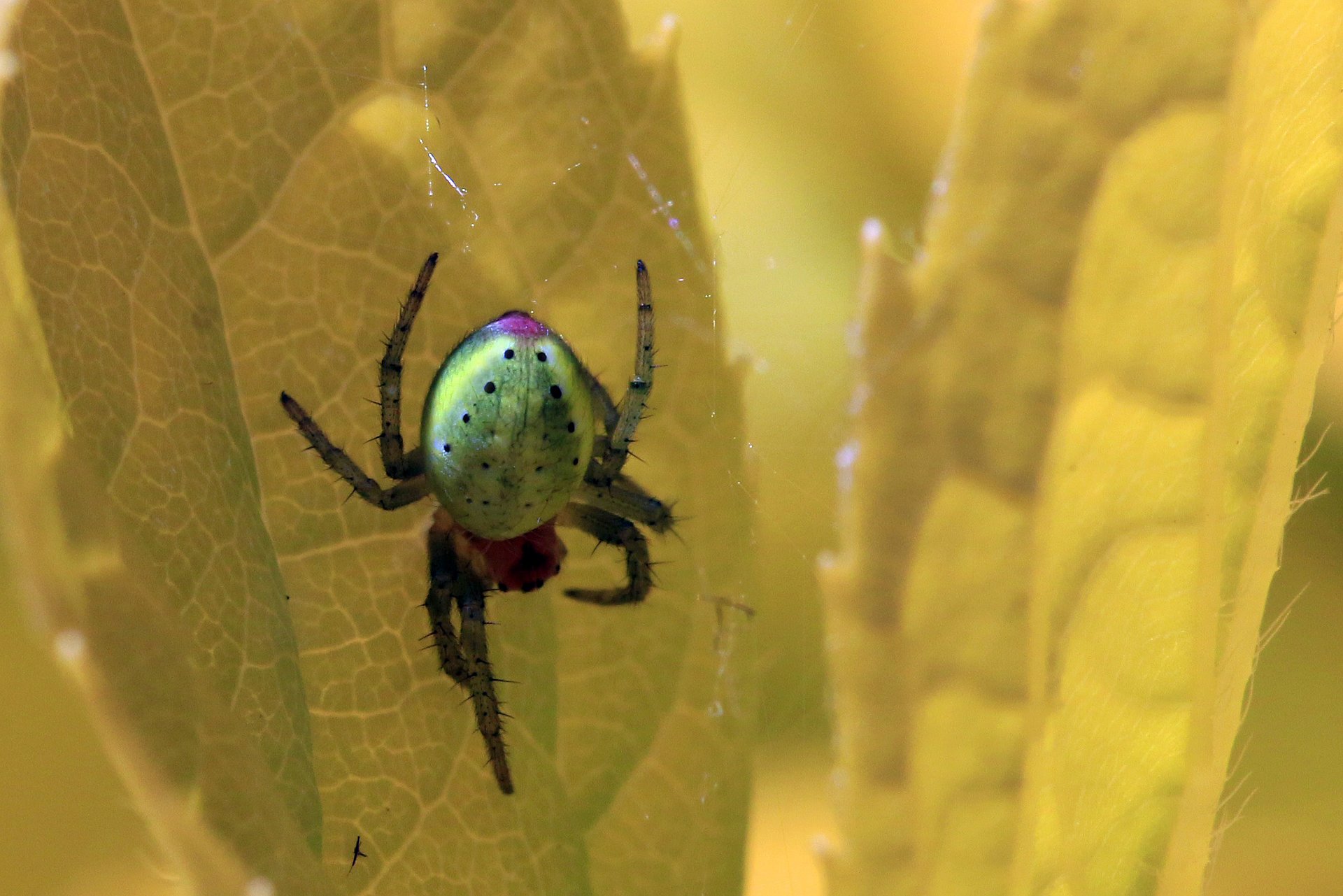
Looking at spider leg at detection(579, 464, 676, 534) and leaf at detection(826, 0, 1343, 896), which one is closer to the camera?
leaf at detection(826, 0, 1343, 896)

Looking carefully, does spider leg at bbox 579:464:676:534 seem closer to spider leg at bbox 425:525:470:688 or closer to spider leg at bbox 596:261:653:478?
spider leg at bbox 596:261:653:478

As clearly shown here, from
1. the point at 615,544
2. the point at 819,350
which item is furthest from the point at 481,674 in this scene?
the point at 819,350

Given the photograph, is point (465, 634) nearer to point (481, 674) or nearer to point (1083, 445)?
point (481, 674)

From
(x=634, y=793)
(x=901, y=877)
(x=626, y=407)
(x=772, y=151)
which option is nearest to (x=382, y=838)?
(x=634, y=793)

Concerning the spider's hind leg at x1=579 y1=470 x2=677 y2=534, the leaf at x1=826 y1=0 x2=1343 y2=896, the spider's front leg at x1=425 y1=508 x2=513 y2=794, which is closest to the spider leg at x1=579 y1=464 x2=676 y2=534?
the spider's hind leg at x1=579 y1=470 x2=677 y2=534

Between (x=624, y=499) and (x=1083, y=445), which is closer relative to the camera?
(x=1083, y=445)

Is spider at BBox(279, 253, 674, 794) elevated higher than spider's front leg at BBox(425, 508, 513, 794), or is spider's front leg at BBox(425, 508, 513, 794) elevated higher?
spider at BBox(279, 253, 674, 794)

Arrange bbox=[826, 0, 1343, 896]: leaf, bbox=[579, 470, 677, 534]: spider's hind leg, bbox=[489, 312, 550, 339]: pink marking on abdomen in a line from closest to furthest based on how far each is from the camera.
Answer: bbox=[826, 0, 1343, 896]: leaf
bbox=[489, 312, 550, 339]: pink marking on abdomen
bbox=[579, 470, 677, 534]: spider's hind leg
